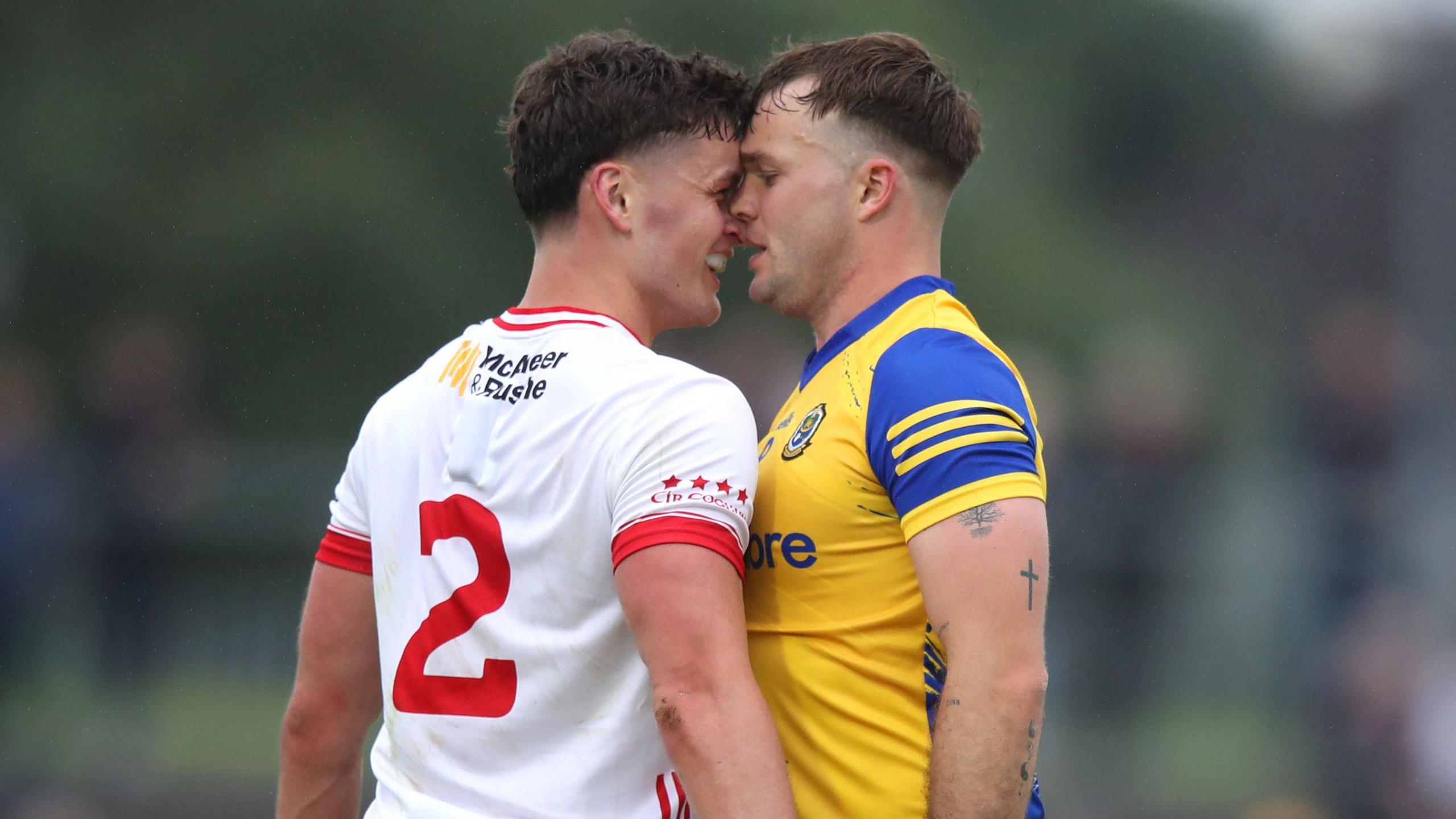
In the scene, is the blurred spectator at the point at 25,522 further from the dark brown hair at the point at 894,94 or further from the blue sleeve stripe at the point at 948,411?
the blue sleeve stripe at the point at 948,411

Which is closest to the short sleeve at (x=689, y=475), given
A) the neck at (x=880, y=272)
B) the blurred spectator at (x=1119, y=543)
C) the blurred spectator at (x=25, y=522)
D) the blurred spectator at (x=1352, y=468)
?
the neck at (x=880, y=272)

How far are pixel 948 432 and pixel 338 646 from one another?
1.45 meters

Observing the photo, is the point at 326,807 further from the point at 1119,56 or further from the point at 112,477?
the point at 1119,56

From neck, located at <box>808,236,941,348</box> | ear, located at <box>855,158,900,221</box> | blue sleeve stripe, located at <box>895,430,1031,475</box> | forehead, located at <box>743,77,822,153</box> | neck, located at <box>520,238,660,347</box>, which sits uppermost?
forehead, located at <box>743,77,822,153</box>

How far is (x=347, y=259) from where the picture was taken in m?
19.5

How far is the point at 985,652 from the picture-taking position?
245 cm

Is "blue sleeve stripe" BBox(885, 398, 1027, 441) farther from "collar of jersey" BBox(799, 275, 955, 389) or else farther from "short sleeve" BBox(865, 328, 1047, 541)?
"collar of jersey" BBox(799, 275, 955, 389)

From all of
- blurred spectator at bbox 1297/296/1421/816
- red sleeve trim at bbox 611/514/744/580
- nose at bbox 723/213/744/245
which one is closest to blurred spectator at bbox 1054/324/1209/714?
blurred spectator at bbox 1297/296/1421/816

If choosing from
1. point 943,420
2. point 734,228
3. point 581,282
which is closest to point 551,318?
point 581,282

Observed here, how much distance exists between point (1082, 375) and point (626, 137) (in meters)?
15.3

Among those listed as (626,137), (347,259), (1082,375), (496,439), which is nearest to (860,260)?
(626,137)

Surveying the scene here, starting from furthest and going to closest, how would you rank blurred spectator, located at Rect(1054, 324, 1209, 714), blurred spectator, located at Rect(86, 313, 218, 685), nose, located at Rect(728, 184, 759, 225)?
blurred spectator, located at Rect(86, 313, 218, 685), blurred spectator, located at Rect(1054, 324, 1209, 714), nose, located at Rect(728, 184, 759, 225)

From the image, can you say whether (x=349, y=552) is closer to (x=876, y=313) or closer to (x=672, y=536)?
(x=672, y=536)

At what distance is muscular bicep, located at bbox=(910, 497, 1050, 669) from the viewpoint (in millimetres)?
2451
